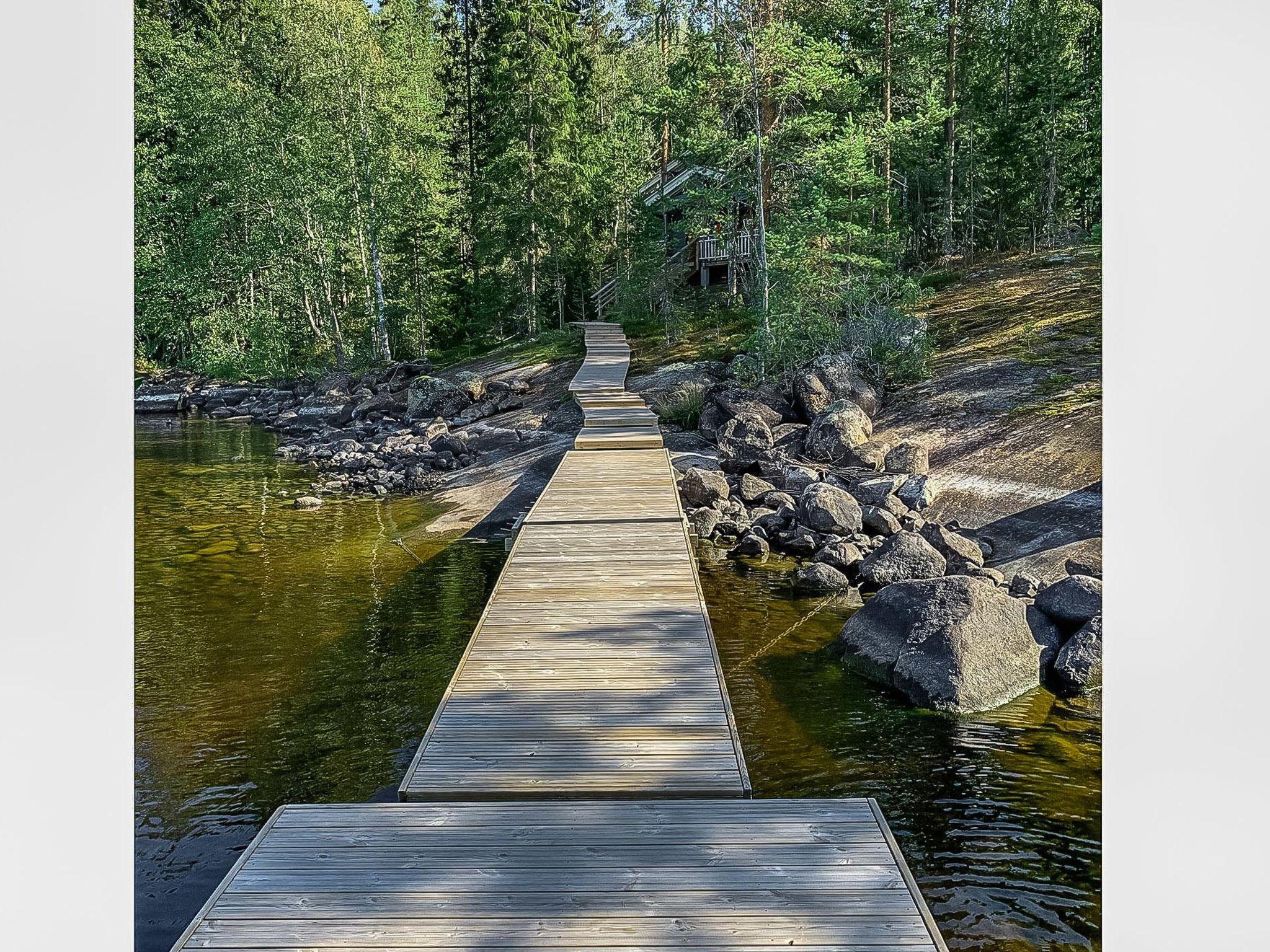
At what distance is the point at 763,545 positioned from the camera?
1080 centimetres

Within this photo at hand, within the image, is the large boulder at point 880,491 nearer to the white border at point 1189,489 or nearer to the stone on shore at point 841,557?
the stone on shore at point 841,557

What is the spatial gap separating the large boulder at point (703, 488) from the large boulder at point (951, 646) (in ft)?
16.2

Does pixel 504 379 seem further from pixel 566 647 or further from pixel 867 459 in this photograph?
pixel 566 647

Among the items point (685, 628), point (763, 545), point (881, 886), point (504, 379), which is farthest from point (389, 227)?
point (881, 886)

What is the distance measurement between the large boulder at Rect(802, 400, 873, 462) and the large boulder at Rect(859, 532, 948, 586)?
3.68 metres

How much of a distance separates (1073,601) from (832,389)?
7.52 m

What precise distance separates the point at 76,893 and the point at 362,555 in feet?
31.8

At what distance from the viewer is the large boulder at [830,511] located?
35.5 ft

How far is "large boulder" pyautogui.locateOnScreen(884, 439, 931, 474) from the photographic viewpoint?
40.7ft

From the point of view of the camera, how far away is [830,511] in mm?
10867

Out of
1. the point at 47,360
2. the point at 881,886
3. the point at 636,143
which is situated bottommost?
the point at 881,886

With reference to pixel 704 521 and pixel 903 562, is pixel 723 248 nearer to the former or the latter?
pixel 704 521

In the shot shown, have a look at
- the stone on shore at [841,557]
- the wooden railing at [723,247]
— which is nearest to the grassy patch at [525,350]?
the wooden railing at [723,247]

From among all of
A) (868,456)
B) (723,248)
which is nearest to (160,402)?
(723,248)
